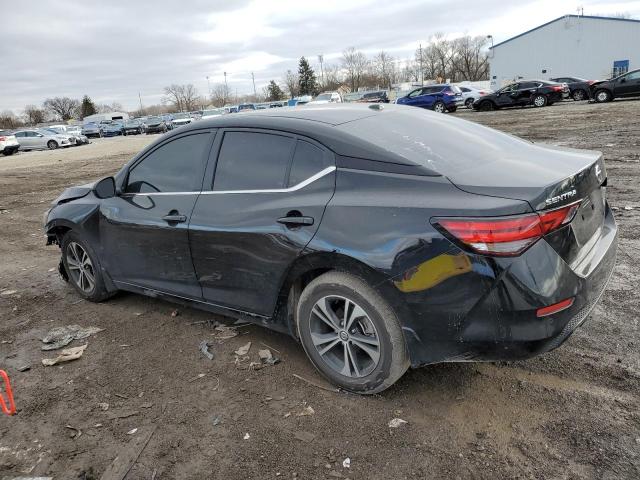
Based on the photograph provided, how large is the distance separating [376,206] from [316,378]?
1267 mm

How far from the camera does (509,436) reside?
2668 millimetres

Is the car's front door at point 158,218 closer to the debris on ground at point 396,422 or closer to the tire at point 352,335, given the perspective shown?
the tire at point 352,335

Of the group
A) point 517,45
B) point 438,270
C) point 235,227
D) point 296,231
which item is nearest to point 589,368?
point 438,270

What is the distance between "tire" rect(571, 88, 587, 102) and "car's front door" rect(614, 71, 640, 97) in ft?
12.6

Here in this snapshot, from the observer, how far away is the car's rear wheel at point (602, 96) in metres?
27.1

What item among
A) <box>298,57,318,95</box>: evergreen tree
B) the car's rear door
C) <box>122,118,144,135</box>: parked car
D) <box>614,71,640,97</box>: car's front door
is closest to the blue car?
<box>614,71,640,97</box>: car's front door

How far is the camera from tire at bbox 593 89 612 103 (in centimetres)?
2707

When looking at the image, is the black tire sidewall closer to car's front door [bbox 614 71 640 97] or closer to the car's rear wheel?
car's front door [bbox 614 71 640 97]

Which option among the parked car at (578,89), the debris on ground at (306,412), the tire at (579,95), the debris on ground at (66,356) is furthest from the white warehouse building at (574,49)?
the debris on ground at (66,356)

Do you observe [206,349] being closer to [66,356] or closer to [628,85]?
[66,356]

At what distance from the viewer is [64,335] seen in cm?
432

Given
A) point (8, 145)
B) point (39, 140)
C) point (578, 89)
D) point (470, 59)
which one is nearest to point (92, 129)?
point (39, 140)

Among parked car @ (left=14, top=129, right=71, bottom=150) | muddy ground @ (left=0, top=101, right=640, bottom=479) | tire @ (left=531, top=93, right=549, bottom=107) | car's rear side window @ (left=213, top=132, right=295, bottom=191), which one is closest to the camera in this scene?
muddy ground @ (left=0, top=101, right=640, bottom=479)

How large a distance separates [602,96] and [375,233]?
97.3 feet
